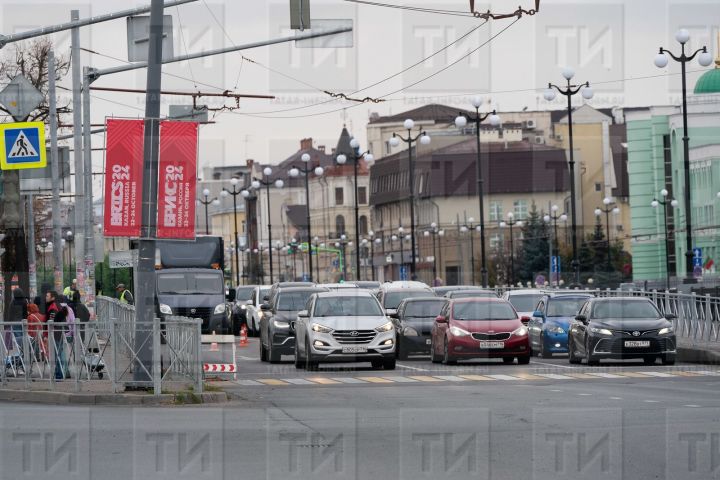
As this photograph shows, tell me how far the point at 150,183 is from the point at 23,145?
256 inches

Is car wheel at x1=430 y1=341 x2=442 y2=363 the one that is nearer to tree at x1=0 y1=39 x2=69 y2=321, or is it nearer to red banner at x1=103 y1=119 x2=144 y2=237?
tree at x1=0 y1=39 x2=69 y2=321

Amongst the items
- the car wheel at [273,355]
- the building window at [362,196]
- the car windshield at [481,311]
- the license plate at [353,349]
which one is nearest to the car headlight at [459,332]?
the car windshield at [481,311]

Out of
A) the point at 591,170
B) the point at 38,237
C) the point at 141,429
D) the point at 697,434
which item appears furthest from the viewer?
the point at 591,170

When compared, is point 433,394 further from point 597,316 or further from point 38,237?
point 38,237

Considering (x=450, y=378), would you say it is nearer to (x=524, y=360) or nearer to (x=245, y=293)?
(x=524, y=360)

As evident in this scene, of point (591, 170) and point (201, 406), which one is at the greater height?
point (591, 170)

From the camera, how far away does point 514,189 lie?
4843 inches

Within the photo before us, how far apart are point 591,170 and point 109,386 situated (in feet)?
356

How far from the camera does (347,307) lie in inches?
1248

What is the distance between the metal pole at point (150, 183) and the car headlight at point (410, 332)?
50.0 feet

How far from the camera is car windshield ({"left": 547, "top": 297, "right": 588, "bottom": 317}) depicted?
1458 inches

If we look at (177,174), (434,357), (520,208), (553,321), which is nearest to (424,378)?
(434,357)

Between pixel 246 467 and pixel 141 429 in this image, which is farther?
pixel 141 429

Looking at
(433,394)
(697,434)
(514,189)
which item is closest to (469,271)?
(514,189)
